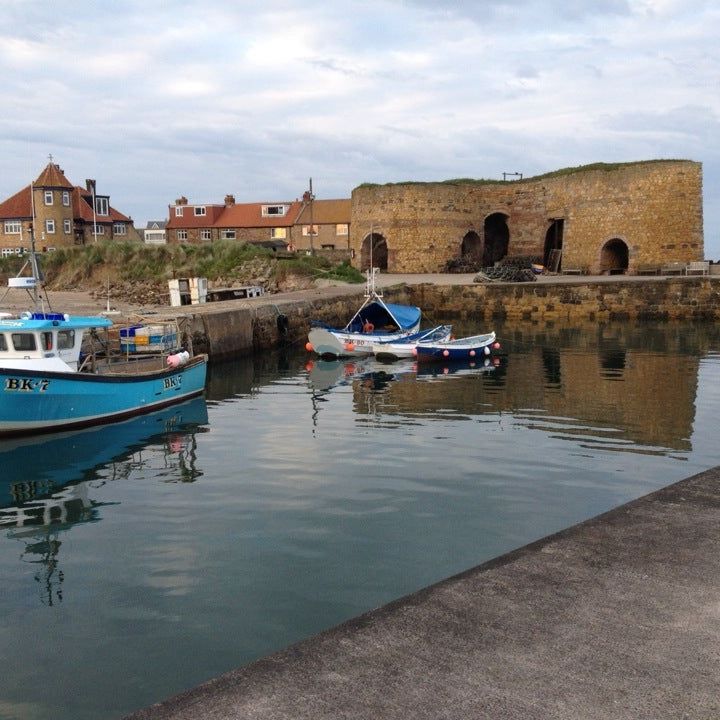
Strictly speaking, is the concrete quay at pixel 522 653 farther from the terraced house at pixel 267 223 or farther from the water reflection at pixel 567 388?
the terraced house at pixel 267 223

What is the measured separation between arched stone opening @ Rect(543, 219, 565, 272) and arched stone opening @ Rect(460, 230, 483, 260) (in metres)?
4.10

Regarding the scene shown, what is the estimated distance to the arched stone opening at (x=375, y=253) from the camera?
162 feet

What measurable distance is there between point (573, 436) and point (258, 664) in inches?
425

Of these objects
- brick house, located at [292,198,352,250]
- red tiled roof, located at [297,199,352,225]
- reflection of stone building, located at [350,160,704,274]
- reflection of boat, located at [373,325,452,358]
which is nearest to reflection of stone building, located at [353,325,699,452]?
reflection of boat, located at [373,325,452,358]

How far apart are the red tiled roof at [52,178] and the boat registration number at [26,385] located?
56.3 m

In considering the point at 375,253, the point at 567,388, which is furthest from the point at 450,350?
the point at 375,253

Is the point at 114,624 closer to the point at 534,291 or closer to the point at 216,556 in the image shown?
the point at 216,556

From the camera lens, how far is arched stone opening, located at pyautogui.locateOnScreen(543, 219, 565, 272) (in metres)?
46.2

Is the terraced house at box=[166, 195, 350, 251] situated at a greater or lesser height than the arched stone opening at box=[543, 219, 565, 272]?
greater

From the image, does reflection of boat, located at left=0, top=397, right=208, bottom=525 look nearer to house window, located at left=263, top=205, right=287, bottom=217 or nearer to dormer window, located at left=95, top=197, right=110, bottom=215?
house window, located at left=263, top=205, right=287, bottom=217

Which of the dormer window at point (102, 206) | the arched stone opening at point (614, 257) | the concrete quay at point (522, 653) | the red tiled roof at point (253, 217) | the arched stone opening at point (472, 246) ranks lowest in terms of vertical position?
the concrete quay at point (522, 653)

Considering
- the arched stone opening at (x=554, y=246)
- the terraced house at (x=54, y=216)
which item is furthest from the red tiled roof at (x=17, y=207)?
the arched stone opening at (x=554, y=246)

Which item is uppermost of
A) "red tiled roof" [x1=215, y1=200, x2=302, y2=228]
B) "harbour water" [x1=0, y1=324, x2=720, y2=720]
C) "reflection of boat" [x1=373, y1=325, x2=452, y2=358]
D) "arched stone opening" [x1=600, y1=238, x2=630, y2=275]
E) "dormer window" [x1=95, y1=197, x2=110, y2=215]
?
"dormer window" [x1=95, y1=197, x2=110, y2=215]

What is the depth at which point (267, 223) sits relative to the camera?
217 ft
